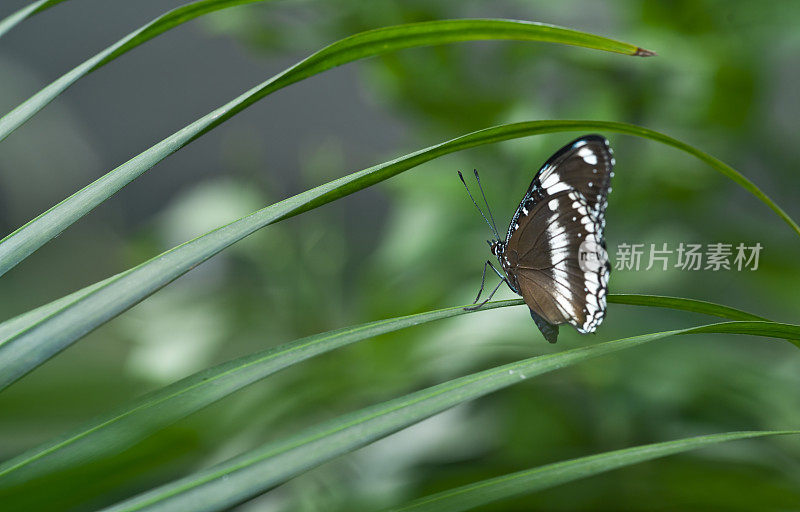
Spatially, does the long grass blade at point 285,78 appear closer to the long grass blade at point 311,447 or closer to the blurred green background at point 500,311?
the long grass blade at point 311,447

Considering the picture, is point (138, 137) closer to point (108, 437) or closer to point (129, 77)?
point (129, 77)

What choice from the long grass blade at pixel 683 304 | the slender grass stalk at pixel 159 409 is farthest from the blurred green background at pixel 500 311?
the long grass blade at pixel 683 304

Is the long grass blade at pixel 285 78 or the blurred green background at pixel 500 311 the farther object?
the blurred green background at pixel 500 311

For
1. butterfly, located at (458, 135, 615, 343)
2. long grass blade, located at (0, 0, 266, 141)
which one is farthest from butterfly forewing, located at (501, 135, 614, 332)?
long grass blade, located at (0, 0, 266, 141)

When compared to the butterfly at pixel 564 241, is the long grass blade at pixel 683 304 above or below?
below

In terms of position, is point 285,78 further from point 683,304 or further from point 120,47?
point 683,304

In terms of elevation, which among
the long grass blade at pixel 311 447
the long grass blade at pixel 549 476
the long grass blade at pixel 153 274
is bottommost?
the long grass blade at pixel 549 476

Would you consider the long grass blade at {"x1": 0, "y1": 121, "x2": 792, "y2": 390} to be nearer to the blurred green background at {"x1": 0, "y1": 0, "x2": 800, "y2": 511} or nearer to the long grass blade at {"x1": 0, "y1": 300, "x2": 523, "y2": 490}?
the long grass blade at {"x1": 0, "y1": 300, "x2": 523, "y2": 490}
